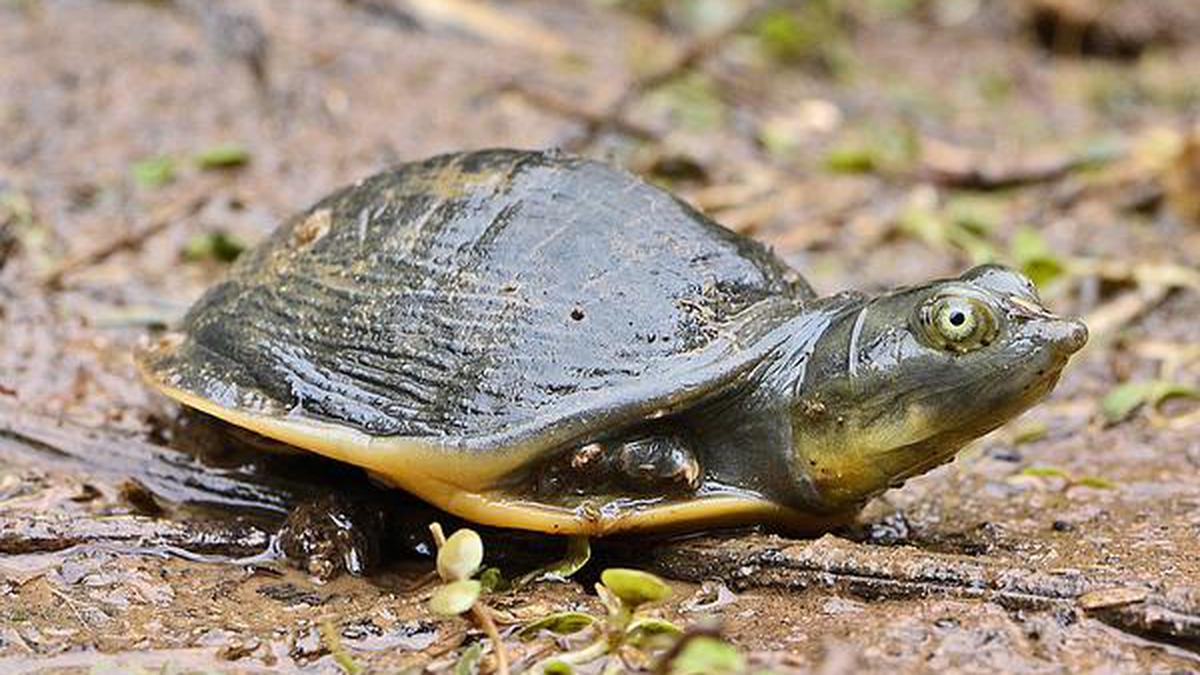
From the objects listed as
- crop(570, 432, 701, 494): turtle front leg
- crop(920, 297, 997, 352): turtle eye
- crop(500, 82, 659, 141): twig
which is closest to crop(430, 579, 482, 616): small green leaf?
crop(570, 432, 701, 494): turtle front leg

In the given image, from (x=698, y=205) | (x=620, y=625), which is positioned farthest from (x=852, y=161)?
(x=620, y=625)

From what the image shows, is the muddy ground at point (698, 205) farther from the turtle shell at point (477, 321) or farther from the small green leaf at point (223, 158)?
the turtle shell at point (477, 321)

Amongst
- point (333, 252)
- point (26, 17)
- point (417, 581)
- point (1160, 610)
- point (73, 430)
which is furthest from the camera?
point (26, 17)

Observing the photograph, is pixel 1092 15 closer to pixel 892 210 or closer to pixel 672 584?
pixel 892 210

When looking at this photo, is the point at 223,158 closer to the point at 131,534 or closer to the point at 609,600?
the point at 131,534

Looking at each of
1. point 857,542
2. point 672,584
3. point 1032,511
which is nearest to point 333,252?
point 672,584

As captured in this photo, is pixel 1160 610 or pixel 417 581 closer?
pixel 1160 610
